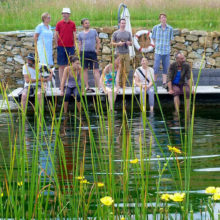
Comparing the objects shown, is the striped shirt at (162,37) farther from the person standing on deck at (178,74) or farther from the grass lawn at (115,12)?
the grass lawn at (115,12)

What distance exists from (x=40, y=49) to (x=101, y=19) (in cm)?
676

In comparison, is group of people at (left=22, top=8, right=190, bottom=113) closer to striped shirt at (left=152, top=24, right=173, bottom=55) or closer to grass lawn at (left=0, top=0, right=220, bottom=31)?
striped shirt at (left=152, top=24, right=173, bottom=55)

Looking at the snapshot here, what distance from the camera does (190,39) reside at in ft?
55.4

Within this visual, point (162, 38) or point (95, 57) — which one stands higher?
point (162, 38)

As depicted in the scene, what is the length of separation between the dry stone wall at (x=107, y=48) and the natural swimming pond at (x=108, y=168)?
16.7ft

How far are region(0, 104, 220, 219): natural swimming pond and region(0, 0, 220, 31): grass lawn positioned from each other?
6610mm

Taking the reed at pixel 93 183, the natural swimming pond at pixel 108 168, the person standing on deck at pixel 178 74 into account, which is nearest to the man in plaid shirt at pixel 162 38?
the natural swimming pond at pixel 108 168

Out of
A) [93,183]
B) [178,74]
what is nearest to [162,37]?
[178,74]

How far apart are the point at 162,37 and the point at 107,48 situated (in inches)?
187

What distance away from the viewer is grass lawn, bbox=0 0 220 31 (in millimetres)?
18156

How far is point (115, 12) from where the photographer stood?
19094mm

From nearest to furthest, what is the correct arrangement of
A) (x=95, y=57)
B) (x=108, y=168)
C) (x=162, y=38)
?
(x=108, y=168)
(x=95, y=57)
(x=162, y=38)

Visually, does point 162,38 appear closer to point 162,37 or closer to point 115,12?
point 162,37

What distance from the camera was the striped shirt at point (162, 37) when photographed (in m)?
12.5
